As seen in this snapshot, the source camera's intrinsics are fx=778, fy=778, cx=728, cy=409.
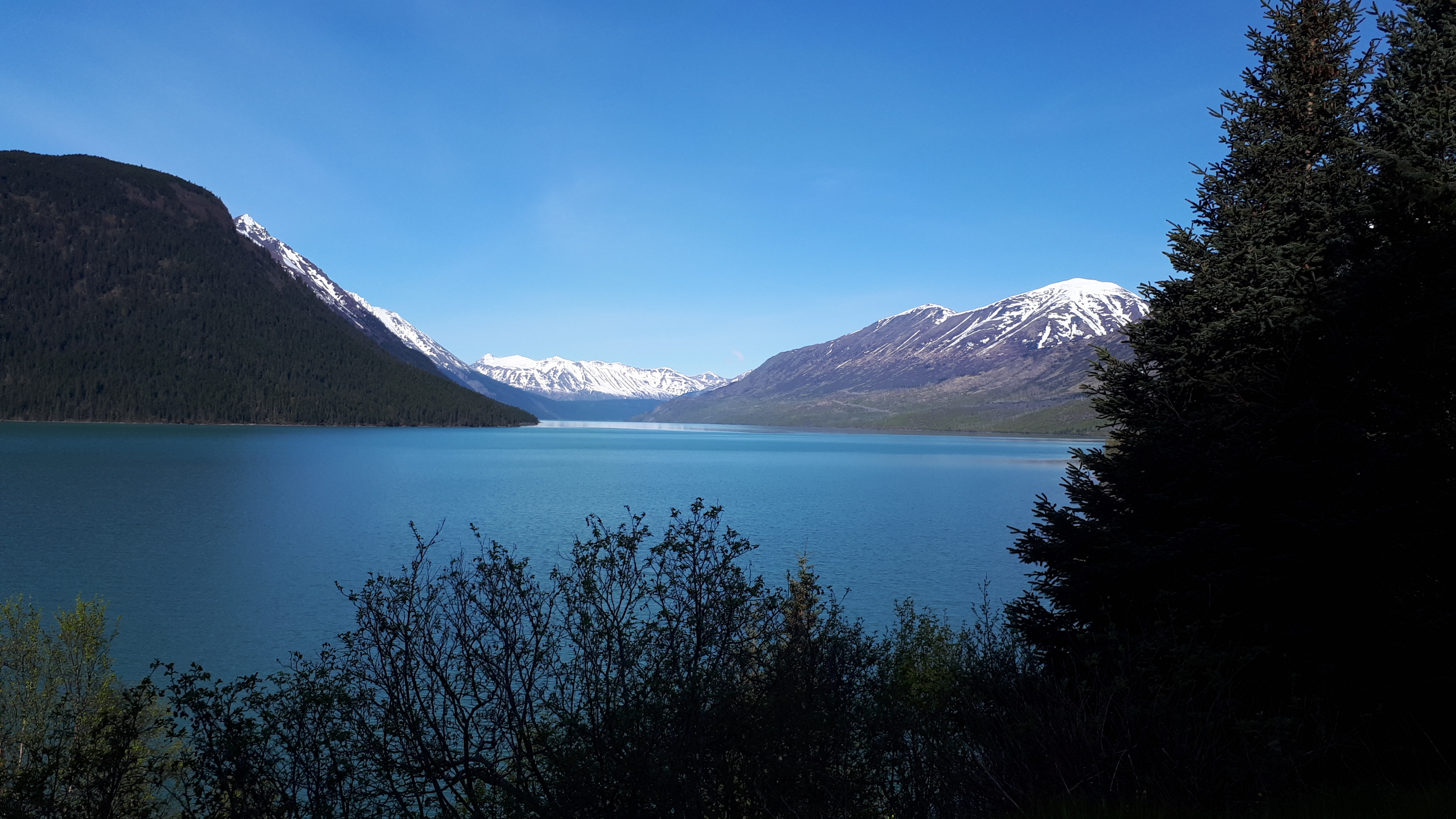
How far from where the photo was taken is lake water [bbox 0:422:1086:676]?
2848 centimetres

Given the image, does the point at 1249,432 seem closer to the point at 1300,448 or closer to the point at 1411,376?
the point at 1300,448

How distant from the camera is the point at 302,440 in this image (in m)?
142

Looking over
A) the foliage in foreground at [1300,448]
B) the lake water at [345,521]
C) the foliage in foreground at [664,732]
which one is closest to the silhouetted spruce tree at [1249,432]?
the foliage in foreground at [1300,448]

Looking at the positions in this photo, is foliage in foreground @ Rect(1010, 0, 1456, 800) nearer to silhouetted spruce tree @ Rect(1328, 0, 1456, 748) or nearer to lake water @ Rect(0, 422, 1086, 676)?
silhouetted spruce tree @ Rect(1328, 0, 1456, 748)

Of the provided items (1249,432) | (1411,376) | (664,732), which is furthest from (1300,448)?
(664,732)

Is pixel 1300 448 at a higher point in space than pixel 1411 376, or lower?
lower

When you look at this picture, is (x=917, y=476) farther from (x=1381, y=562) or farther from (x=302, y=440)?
(x=302, y=440)

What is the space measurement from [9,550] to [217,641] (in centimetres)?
2141

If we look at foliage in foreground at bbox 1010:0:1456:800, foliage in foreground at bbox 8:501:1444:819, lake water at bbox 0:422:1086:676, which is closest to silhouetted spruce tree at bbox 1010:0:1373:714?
foliage in foreground at bbox 1010:0:1456:800

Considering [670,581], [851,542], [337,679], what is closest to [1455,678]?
[670,581]

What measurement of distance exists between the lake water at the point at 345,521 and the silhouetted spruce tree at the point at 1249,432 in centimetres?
1349

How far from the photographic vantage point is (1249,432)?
1284cm

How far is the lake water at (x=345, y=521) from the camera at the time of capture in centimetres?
2848

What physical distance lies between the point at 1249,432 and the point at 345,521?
165 feet
